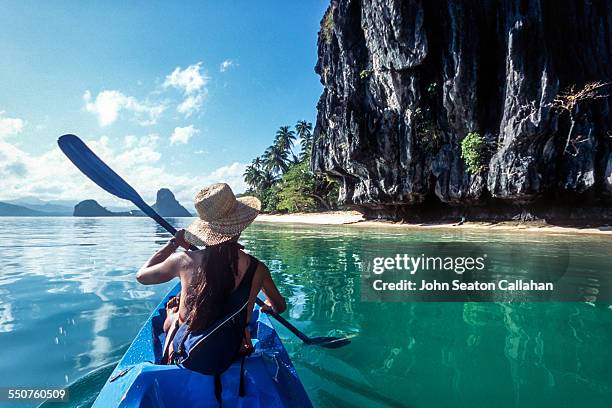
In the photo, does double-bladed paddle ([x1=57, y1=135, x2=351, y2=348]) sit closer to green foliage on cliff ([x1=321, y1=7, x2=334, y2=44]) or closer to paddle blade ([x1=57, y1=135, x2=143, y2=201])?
paddle blade ([x1=57, y1=135, x2=143, y2=201])

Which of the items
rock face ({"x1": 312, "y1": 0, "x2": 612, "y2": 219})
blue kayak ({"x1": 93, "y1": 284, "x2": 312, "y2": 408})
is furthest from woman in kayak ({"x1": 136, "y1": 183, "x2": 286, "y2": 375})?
rock face ({"x1": 312, "y1": 0, "x2": 612, "y2": 219})

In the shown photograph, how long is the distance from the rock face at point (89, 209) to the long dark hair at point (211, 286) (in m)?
165

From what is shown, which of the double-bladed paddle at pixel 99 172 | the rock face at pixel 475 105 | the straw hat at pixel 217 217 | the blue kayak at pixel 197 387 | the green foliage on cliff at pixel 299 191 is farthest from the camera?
the green foliage on cliff at pixel 299 191

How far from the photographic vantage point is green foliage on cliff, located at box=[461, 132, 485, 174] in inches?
800

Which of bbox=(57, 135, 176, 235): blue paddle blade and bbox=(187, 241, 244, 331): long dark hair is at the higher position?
bbox=(57, 135, 176, 235): blue paddle blade

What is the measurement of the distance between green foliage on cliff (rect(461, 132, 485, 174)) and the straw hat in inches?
848

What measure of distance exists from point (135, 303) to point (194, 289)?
14.6ft

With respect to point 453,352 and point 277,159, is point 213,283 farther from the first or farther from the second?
point 277,159

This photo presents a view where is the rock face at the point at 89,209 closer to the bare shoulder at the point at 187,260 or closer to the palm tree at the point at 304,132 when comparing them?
the palm tree at the point at 304,132

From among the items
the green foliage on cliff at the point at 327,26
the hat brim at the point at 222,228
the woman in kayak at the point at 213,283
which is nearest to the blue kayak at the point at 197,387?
the woman in kayak at the point at 213,283

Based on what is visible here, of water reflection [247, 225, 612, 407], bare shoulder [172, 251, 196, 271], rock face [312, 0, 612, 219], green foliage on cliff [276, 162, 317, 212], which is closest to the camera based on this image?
bare shoulder [172, 251, 196, 271]

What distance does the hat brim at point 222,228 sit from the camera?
1.96 metres

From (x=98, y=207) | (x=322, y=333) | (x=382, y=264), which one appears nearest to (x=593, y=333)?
(x=322, y=333)

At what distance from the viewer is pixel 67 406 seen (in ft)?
8.38
